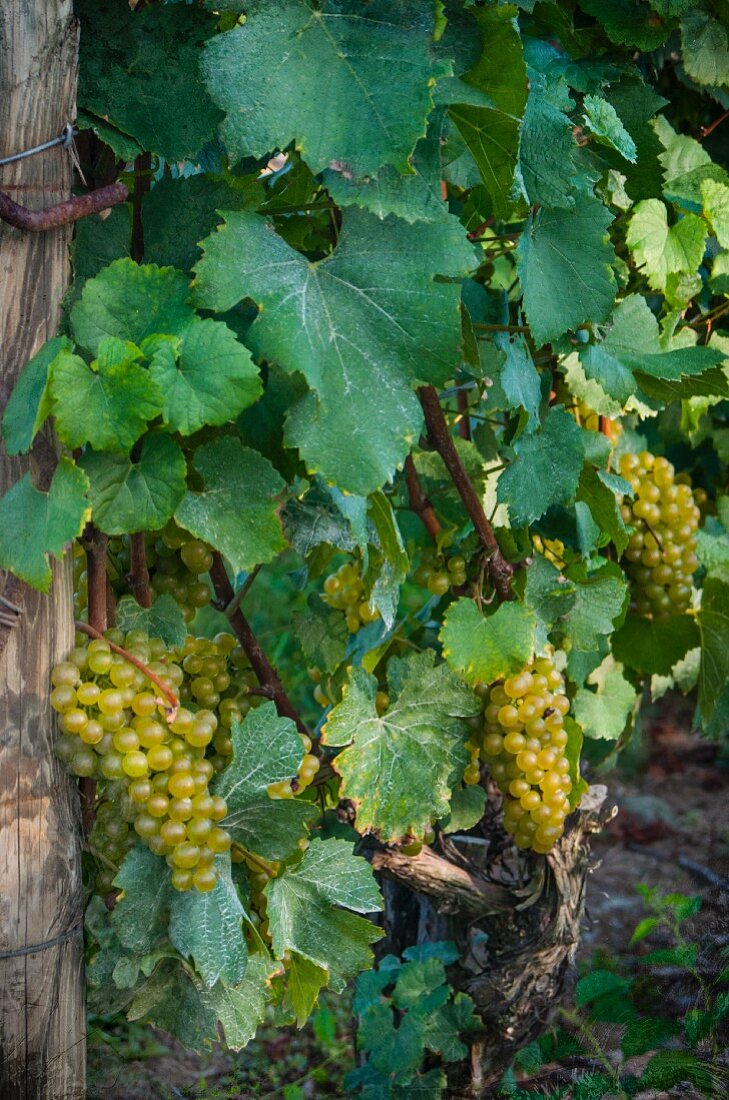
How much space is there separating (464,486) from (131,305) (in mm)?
555

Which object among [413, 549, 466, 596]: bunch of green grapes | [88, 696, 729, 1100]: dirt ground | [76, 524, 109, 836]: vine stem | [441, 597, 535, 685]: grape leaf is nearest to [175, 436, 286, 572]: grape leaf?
[76, 524, 109, 836]: vine stem

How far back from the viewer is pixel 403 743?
1.45 meters

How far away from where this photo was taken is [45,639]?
1.18 m

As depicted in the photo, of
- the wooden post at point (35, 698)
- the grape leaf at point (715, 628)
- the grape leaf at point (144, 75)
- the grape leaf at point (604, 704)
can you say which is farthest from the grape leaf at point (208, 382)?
the grape leaf at point (715, 628)

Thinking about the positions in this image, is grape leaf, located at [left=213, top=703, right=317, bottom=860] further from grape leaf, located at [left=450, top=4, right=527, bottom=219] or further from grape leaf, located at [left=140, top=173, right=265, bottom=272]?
grape leaf, located at [left=450, top=4, right=527, bottom=219]

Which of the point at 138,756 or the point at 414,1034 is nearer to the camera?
the point at 138,756

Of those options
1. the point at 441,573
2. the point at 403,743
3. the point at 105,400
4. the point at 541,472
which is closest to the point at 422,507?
the point at 441,573

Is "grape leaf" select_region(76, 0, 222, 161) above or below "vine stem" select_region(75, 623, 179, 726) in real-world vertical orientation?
above

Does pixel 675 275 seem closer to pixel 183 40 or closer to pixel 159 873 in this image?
pixel 183 40

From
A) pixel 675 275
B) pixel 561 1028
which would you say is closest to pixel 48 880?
pixel 561 1028

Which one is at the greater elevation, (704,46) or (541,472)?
(704,46)

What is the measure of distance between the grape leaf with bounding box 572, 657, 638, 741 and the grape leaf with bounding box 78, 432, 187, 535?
0.99 m

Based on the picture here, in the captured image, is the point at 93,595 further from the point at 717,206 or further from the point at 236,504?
the point at 717,206

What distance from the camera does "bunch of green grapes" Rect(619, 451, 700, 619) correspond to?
183 centimetres
